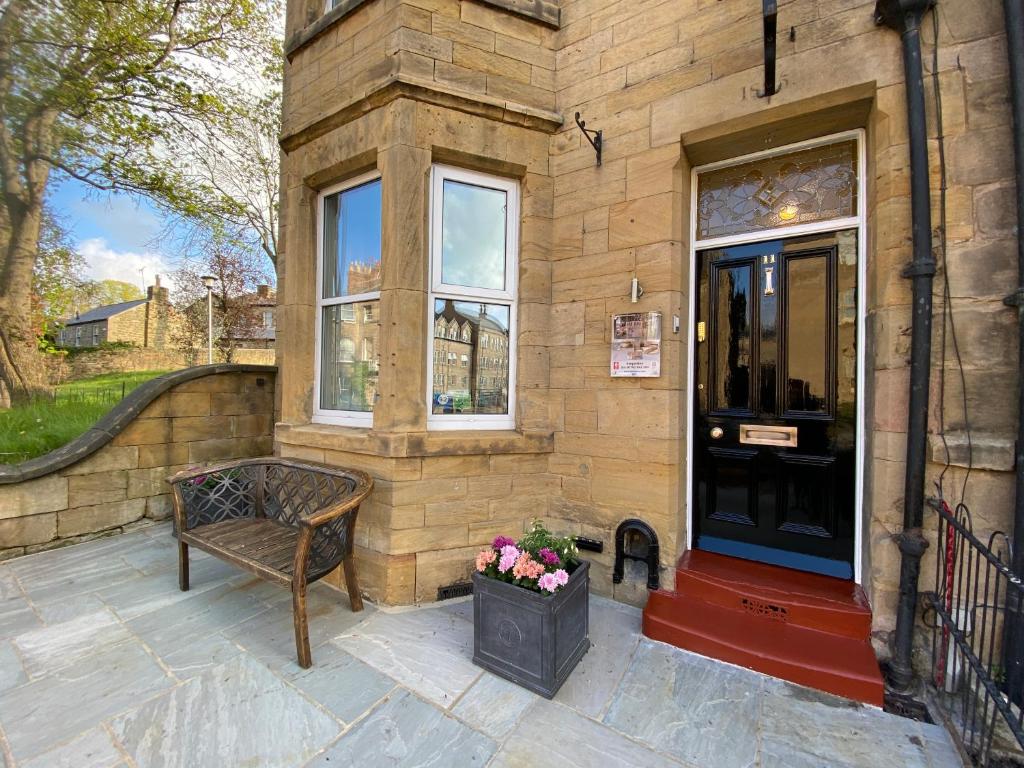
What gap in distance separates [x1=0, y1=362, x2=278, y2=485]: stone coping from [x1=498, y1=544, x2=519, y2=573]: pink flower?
3.82m

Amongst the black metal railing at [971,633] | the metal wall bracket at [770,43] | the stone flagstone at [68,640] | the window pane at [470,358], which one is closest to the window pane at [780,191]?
the metal wall bracket at [770,43]

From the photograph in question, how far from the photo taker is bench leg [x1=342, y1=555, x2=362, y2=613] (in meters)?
2.81

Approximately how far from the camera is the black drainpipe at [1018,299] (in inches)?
74.2

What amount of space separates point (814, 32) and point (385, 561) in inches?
166

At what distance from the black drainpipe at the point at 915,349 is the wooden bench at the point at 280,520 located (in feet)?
9.79

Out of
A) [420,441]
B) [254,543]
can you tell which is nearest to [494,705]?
[420,441]

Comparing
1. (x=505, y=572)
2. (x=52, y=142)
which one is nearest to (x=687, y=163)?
(x=505, y=572)

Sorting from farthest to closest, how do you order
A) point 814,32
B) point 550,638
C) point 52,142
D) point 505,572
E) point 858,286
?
point 52,142 → point 858,286 → point 814,32 → point 505,572 → point 550,638

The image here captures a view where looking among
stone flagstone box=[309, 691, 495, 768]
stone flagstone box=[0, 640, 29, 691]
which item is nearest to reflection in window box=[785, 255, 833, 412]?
stone flagstone box=[309, 691, 495, 768]

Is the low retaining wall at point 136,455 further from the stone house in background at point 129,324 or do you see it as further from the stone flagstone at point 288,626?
the stone house in background at point 129,324

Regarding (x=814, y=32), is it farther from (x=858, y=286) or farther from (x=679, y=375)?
(x=679, y=375)

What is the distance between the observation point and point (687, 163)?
9.97 ft

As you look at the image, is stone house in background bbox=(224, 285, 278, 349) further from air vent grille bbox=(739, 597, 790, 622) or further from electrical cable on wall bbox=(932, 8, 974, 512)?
electrical cable on wall bbox=(932, 8, 974, 512)

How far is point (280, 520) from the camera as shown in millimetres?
3332
